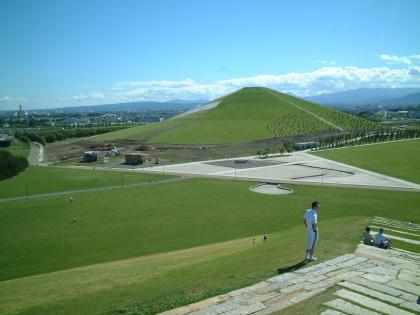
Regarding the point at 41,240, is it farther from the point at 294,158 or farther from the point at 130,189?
the point at 294,158

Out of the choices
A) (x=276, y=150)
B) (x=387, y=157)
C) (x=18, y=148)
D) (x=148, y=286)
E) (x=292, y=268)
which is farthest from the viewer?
(x=18, y=148)

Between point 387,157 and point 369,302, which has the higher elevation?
point 369,302

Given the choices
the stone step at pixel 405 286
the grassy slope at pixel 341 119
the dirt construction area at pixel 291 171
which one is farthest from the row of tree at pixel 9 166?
the grassy slope at pixel 341 119

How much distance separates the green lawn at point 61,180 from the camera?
5250 cm

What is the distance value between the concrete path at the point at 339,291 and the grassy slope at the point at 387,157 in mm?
47127

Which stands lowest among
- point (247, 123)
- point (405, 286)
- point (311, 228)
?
point (405, 286)

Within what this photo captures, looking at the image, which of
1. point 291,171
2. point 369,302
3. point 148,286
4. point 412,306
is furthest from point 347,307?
point 291,171

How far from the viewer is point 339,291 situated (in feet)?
31.4

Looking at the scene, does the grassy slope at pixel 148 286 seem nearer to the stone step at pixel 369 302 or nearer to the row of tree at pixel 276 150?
the stone step at pixel 369 302

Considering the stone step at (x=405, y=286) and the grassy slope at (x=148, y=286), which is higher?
the stone step at (x=405, y=286)

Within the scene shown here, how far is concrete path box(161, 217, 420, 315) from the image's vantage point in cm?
875

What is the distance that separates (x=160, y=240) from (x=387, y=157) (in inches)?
2301

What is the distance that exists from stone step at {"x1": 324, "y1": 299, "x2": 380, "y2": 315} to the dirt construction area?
4462cm

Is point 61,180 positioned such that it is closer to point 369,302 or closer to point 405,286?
point 405,286
